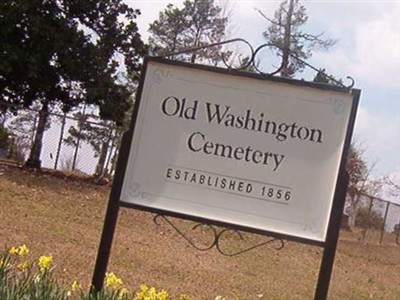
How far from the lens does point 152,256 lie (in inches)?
368

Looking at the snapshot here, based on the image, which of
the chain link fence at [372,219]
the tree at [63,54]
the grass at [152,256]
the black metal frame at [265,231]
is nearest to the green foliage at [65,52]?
the tree at [63,54]

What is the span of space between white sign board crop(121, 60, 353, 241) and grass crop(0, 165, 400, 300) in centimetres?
236

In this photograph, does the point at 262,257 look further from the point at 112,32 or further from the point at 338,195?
the point at 112,32

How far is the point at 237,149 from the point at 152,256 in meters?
5.37

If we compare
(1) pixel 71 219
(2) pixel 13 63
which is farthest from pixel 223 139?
(2) pixel 13 63

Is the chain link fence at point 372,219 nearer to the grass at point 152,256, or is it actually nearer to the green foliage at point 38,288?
the grass at point 152,256

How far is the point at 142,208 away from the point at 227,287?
14.0ft

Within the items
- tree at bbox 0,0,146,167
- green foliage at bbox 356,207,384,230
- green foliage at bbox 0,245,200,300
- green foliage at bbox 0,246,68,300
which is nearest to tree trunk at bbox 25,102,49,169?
tree at bbox 0,0,146,167

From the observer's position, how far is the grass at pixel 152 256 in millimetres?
8039

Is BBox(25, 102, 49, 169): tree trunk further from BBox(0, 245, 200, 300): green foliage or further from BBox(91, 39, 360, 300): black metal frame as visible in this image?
BBox(0, 245, 200, 300): green foliage

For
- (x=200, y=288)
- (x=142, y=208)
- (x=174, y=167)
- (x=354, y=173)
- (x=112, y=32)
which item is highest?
(x=112, y=32)

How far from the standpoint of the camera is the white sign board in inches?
166

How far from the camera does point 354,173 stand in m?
25.2

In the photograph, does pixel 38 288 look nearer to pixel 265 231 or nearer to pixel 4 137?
pixel 265 231
